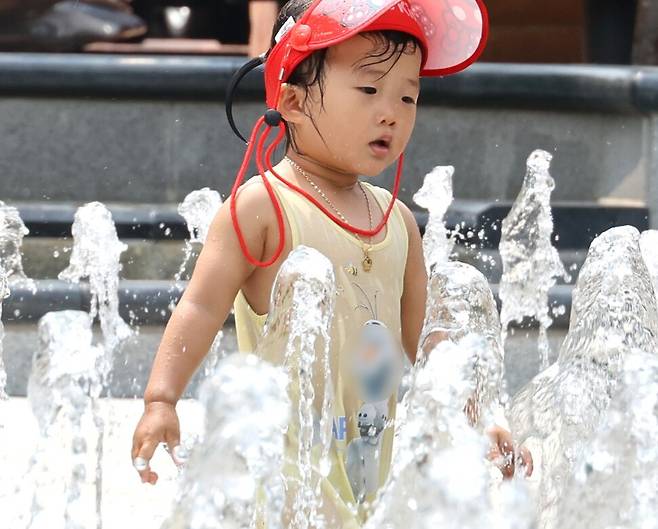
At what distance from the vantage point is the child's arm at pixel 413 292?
2910 millimetres

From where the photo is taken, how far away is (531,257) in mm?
5211

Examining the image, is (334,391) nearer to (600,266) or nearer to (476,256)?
(600,266)

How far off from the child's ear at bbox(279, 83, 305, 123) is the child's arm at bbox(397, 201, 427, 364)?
31cm

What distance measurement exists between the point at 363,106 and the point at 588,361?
1.01 meters

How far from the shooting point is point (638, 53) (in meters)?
8.30

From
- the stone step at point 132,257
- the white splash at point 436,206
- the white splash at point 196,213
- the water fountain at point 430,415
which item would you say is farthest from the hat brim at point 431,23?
the stone step at point 132,257

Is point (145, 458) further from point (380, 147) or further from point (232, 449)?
point (380, 147)

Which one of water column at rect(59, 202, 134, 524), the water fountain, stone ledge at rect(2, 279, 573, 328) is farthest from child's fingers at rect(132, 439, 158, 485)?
stone ledge at rect(2, 279, 573, 328)

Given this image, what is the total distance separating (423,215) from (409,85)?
115 inches

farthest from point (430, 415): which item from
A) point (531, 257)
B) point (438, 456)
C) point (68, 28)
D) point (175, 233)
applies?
point (68, 28)

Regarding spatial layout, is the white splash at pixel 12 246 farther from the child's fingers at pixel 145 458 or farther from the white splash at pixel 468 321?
the child's fingers at pixel 145 458

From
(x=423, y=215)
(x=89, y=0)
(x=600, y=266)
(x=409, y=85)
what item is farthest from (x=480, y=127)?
(x=89, y=0)

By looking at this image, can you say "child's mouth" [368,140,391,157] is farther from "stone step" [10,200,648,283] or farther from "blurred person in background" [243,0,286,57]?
"blurred person in background" [243,0,286,57]

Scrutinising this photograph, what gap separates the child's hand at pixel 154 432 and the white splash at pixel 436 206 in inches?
102
